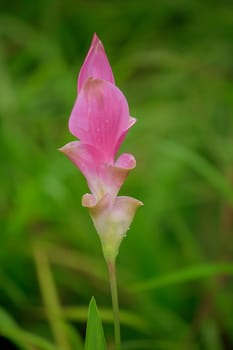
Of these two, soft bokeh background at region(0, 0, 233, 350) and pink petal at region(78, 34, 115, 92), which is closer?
pink petal at region(78, 34, 115, 92)

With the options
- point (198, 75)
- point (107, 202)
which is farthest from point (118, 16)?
point (107, 202)

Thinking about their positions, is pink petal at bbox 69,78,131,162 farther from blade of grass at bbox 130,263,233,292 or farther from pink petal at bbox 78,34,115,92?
blade of grass at bbox 130,263,233,292

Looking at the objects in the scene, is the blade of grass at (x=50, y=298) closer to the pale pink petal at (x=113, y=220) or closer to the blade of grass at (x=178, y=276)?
the blade of grass at (x=178, y=276)

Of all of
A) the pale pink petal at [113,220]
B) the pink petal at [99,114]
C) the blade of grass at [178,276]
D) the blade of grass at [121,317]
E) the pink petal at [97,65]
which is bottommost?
the blade of grass at [121,317]

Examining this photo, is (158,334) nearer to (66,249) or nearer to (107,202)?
(66,249)

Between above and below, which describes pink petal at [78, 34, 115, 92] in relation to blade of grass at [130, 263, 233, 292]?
above

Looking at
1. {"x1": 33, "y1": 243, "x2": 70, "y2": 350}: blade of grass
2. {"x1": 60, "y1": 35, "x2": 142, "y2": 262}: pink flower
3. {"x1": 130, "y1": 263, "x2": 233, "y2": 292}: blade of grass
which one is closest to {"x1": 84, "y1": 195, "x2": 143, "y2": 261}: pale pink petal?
{"x1": 60, "y1": 35, "x2": 142, "y2": 262}: pink flower

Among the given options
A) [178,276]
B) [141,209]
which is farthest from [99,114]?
[141,209]

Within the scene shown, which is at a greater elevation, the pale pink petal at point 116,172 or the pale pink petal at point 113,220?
the pale pink petal at point 116,172

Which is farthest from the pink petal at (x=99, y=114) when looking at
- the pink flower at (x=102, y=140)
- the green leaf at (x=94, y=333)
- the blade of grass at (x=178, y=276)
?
the blade of grass at (x=178, y=276)
